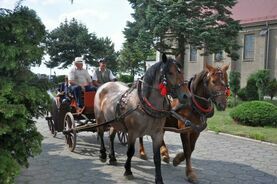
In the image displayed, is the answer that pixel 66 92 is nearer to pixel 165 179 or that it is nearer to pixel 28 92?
pixel 165 179

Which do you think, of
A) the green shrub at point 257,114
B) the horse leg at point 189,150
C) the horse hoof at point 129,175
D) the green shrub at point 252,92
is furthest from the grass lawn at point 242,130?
the green shrub at point 252,92

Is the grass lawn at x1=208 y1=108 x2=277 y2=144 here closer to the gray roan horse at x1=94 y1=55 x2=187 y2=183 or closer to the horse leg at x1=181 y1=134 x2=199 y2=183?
the horse leg at x1=181 y1=134 x2=199 y2=183

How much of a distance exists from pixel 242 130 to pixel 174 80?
26.2 ft

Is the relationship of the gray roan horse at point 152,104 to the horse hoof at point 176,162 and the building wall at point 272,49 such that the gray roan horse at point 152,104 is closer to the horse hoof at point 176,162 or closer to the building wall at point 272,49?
the horse hoof at point 176,162

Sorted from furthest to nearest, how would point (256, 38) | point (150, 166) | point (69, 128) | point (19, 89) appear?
point (256, 38) → point (69, 128) → point (150, 166) → point (19, 89)

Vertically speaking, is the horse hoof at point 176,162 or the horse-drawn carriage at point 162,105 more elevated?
the horse-drawn carriage at point 162,105

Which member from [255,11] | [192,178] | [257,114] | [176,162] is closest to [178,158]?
[176,162]

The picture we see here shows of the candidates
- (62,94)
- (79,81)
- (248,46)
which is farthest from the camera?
(248,46)

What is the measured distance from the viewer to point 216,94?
704 cm

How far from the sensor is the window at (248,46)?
38.0 meters

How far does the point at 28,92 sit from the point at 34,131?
2.42ft

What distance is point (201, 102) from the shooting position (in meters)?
7.33

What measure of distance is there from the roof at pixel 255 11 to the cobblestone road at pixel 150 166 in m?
28.1

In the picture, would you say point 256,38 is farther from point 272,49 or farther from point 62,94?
point 62,94
